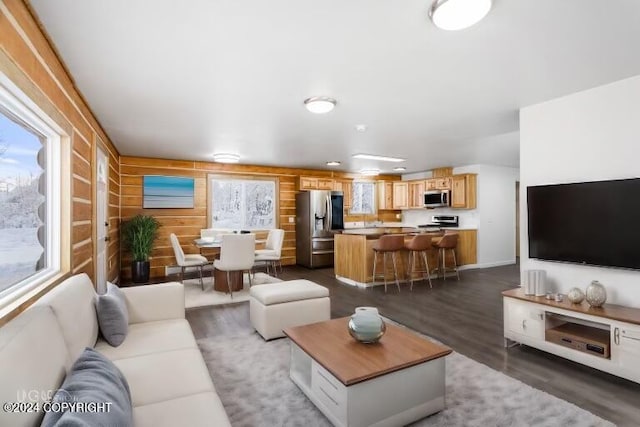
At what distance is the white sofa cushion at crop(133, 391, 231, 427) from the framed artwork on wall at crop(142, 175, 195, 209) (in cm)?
563

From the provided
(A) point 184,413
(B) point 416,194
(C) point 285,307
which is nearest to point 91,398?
(A) point 184,413

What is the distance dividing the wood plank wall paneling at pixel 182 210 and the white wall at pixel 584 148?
5258 millimetres

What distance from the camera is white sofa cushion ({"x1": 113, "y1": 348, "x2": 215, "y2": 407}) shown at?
1534 millimetres

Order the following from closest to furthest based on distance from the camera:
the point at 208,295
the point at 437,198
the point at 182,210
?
the point at 208,295 → the point at 182,210 → the point at 437,198

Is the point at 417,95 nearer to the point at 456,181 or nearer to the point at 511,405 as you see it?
the point at 511,405

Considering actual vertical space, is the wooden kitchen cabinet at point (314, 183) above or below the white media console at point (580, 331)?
above

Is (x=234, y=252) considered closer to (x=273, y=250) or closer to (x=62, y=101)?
(x=273, y=250)

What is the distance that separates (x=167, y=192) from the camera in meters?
6.50

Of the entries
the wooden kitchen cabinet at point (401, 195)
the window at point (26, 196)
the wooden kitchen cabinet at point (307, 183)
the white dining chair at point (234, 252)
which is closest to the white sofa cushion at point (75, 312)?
the window at point (26, 196)

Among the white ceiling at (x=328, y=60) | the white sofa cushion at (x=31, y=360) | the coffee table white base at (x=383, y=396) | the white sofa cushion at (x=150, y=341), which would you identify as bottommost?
the coffee table white base at (x=383, y=396)

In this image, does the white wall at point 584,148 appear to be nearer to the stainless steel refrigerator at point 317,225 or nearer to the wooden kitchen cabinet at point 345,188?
the stainless steel refrigerator at point 317,225

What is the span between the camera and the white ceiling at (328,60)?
179 cm

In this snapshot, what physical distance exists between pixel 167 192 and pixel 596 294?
659cm

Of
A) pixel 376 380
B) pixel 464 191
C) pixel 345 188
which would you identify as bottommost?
pixel 376 380
